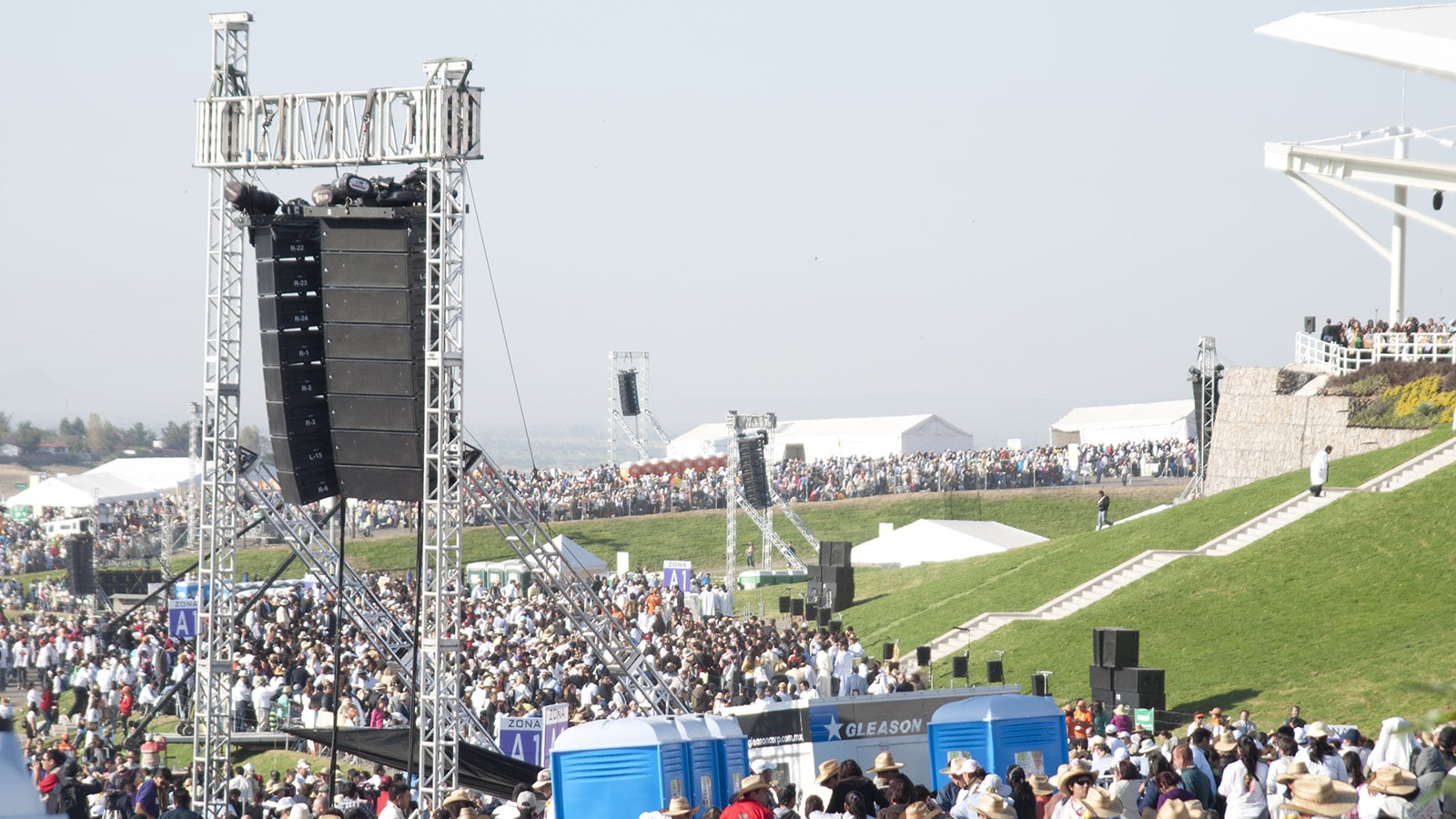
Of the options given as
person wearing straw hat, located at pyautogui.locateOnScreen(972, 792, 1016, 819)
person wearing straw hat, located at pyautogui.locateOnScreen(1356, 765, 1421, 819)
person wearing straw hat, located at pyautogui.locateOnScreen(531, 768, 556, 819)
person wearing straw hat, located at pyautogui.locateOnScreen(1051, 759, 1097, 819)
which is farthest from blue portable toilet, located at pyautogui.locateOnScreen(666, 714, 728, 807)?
person wearing straw hat, located at pyautogui.locateOnScreen(1356, 765, 1421, 819)

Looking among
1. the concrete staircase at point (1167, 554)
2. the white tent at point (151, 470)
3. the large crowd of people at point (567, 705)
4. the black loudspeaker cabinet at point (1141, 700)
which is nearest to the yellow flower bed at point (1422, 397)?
the concrete staircase at point (1167, 554)

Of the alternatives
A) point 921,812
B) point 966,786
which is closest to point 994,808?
point 921,812

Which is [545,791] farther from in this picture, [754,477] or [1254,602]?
[754,477]

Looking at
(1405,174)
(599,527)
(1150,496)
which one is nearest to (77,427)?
(599,527)

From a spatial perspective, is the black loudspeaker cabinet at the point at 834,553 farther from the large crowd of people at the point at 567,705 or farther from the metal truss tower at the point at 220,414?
the metal truss tower at the point at 220,414

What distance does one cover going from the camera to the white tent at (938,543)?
39.9m

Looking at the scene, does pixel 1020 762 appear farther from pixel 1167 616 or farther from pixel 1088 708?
pixel 1167 616

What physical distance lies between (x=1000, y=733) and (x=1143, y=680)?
7.79 meters

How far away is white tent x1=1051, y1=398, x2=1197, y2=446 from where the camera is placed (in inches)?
2616

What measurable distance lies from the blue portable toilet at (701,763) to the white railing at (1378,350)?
29193mm

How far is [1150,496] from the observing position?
5047 cm

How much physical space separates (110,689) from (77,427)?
497ft

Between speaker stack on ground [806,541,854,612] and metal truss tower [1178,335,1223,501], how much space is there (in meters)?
11.1

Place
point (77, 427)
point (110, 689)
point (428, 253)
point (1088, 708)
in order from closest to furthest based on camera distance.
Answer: point (428, 253)
point (1088, 708)
point (110, 689)
point (77, 427)
